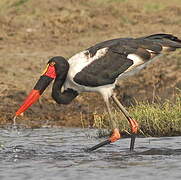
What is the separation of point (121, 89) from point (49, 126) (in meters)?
1.54

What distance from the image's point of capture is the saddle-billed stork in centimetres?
924

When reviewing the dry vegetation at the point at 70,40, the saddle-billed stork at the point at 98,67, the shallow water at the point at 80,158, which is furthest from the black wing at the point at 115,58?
the dry vegetation at the point at 70,40

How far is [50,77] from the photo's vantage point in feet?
30.7

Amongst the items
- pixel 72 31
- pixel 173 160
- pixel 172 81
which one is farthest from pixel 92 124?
pixel 72 31

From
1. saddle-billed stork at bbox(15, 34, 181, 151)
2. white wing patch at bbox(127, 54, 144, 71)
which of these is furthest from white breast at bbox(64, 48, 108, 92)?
white wing patch at bbox(127, 54, 144, 71)

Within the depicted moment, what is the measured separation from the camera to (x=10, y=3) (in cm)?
1571

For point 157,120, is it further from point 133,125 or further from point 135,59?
point 135,59

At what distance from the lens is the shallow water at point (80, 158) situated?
26.7ft

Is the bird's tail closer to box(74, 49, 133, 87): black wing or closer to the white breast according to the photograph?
box(74, 49, 133, 87): black wing

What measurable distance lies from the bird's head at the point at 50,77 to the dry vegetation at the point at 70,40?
2121mm

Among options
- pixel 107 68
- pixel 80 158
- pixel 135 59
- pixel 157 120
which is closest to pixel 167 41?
pixel 135 59

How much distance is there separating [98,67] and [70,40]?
537 centimetres

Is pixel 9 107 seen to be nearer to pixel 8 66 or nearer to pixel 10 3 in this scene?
pixel 8 66

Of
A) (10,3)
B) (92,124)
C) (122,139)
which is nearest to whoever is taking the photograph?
(122,139)
